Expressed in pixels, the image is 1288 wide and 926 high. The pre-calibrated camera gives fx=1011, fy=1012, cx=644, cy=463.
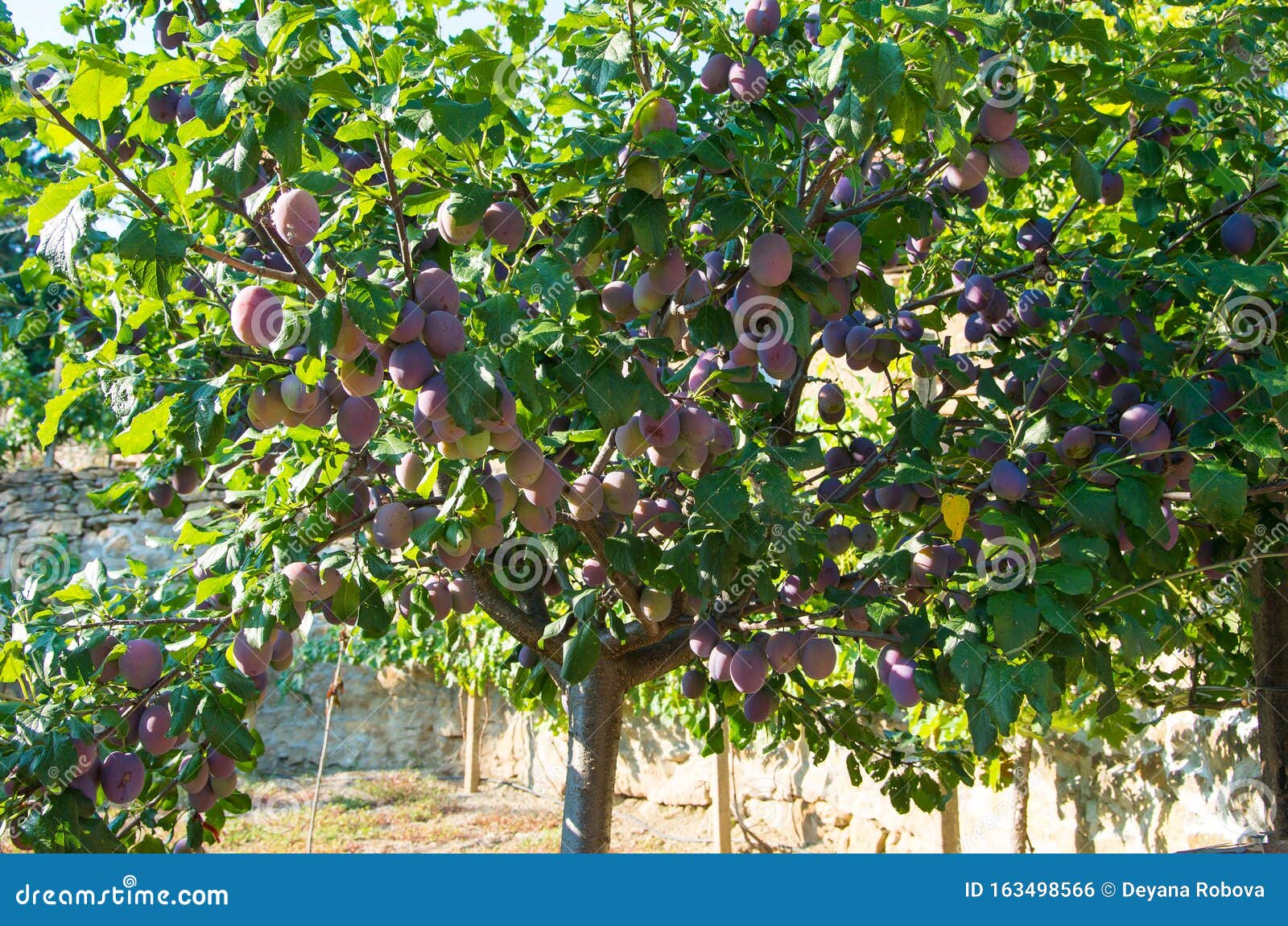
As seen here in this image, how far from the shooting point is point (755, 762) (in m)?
5.56

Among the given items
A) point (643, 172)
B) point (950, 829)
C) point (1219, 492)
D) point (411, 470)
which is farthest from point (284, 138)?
point (950, 829)

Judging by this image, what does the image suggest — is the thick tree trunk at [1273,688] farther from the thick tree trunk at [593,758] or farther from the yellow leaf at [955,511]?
the thick tree trunk at [593,758]

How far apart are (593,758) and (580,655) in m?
0.65

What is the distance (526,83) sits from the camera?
153cm

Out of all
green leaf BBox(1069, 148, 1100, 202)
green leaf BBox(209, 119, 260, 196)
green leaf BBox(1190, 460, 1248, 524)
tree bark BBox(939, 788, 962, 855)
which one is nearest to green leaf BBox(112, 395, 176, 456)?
green leaf BBox(209, 119, 260, 196)

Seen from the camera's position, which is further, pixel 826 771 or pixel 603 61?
pixel 826 771

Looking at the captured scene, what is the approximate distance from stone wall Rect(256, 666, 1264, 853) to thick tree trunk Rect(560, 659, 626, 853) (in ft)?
6.71

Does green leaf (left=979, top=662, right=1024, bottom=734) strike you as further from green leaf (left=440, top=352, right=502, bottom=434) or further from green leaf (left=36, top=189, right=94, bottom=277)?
green leaf (left=36, top=189, right=94, bottom=277)

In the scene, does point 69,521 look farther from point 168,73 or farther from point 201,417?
point 168,73

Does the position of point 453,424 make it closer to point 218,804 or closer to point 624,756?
point 218,804

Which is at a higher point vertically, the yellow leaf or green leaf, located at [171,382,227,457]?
green leaf, located at [171,382,227,457]

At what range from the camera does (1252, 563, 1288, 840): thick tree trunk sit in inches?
93.3

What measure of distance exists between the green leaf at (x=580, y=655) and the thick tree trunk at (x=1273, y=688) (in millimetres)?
1611

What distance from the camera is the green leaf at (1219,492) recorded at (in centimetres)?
143
